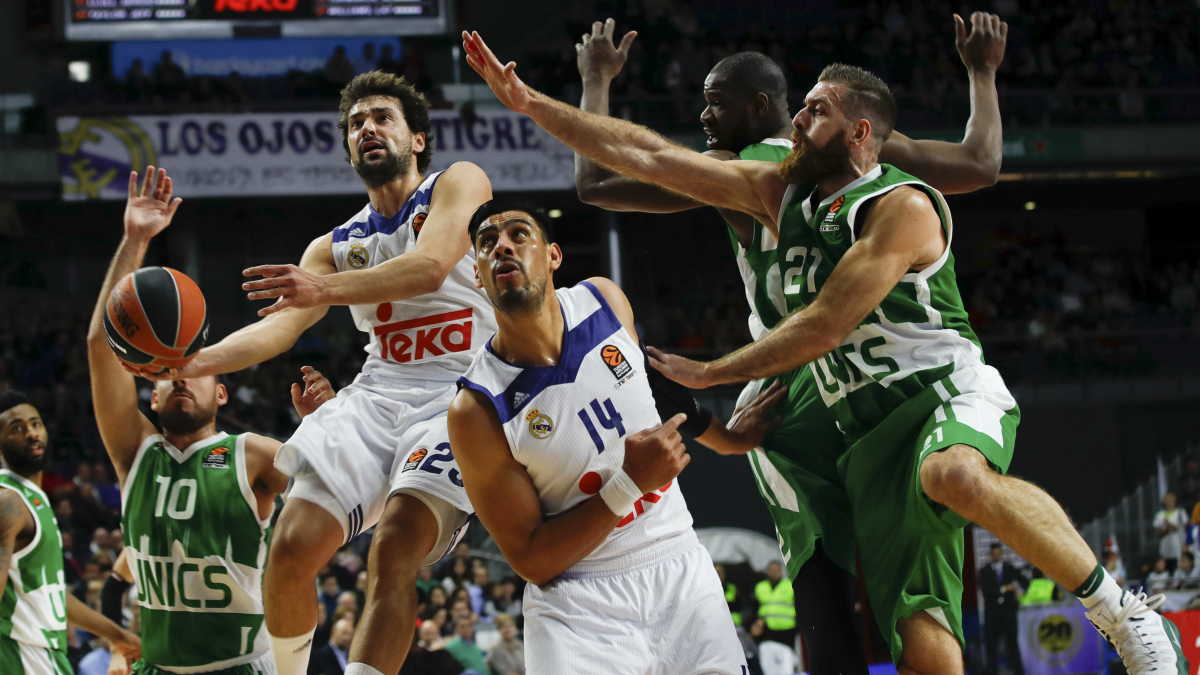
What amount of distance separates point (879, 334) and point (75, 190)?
1549cm

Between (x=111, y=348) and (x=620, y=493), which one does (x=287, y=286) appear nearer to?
(x=111, y=348)

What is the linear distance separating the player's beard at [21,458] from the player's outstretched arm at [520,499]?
11.9 feet

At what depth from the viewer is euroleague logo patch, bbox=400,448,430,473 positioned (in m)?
4.26

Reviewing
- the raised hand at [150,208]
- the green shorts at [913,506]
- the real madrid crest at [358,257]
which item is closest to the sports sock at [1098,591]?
the green shorts at [913,506]

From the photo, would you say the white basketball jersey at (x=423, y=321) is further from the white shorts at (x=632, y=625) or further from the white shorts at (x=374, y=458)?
the white shorts at (x=632, y=625)

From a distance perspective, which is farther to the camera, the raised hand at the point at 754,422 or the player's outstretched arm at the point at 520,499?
the raised hand at the point at 754,422

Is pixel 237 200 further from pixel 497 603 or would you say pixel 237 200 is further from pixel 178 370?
pixel 178 370

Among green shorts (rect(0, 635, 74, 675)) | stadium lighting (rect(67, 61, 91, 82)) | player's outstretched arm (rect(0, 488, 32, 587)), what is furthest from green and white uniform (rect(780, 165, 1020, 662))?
stadium lighting (rect(67, 61, 91, 82))

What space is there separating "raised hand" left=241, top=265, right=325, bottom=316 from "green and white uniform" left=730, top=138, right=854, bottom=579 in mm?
1672

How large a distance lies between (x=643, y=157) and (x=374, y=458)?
1.60 meters

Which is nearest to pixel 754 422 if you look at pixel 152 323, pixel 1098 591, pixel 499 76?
pixel 1098 591

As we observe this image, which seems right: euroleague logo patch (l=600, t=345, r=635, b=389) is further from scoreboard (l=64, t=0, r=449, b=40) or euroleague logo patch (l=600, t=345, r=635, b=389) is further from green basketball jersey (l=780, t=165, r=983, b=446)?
scoreboard (l=64, t=0, r=449, b=40)

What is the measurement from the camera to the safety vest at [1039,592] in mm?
11906

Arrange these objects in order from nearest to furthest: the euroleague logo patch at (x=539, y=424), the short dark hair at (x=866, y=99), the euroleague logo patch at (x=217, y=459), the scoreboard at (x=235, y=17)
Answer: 1. the euroleague logo patch at (x=539, y=424)
2. the short dark hair at (x=866, y=99)
3. the euroleague logo patch at (x=217, y=459)
4. the scoreboard at (x=235, y=17)
